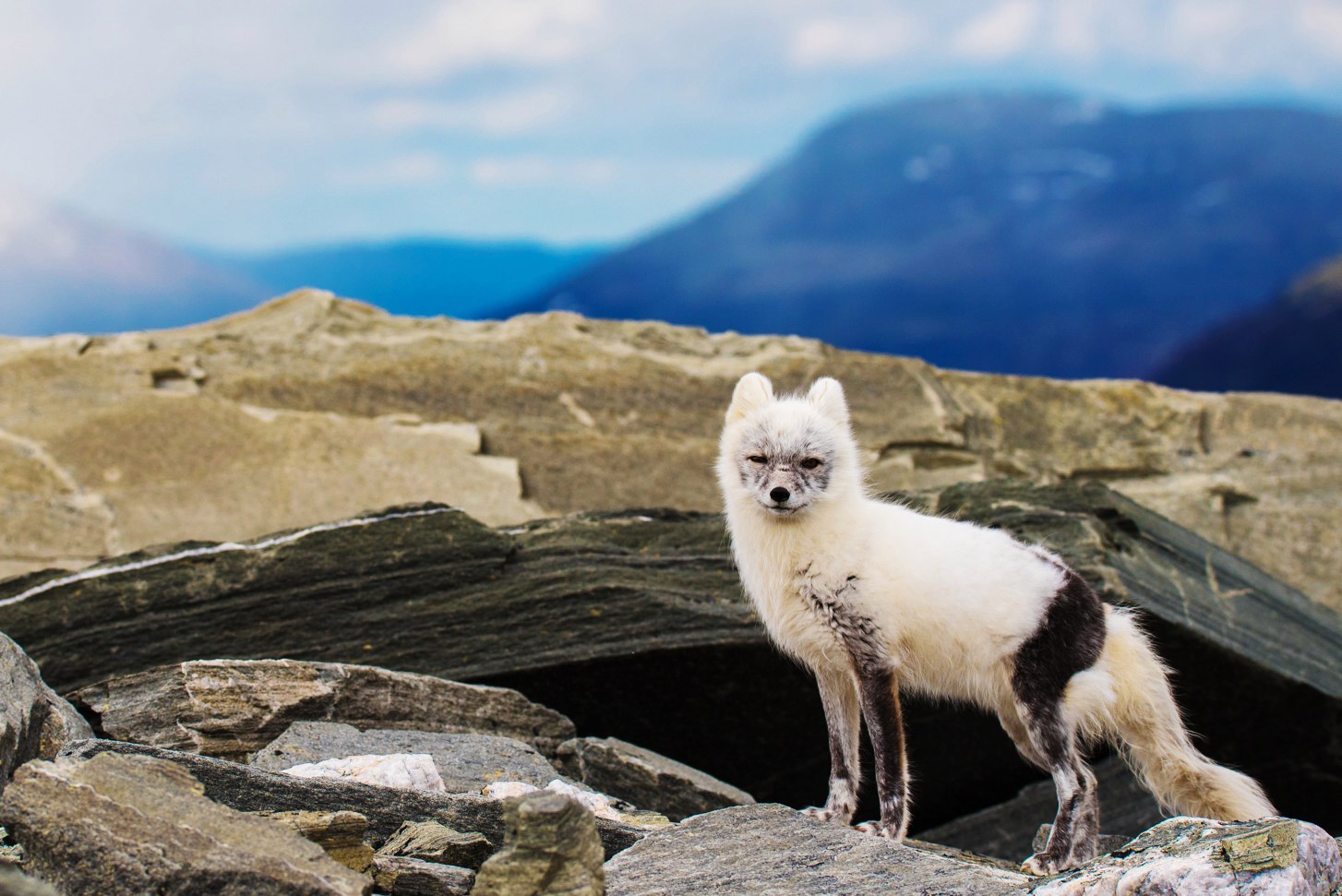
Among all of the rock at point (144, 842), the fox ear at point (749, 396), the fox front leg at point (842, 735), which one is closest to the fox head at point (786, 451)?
the fox ear at point (749, 396)

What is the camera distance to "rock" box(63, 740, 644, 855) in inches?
268

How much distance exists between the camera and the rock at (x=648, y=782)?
8500 millimetres

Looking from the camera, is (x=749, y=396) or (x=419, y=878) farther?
(x=749, y=396)

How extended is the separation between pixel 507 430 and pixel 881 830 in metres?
6.77

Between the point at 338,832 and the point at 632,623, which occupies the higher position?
the point at 632,623

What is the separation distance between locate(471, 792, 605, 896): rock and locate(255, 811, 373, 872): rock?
97 cm

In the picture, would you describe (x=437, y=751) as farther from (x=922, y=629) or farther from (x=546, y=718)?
(x=922, y=629)

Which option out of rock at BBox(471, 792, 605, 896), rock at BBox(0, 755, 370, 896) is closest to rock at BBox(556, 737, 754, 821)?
rock at BBox(471, 792, 605, 896)

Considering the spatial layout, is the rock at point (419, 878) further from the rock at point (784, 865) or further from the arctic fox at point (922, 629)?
the arctic fox at point (922, 629)

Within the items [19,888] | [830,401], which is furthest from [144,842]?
[830,401]

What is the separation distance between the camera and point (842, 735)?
7.68 metres

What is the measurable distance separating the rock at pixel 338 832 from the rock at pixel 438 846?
0.38ft

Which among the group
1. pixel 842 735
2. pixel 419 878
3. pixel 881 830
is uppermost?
pixel 842 735

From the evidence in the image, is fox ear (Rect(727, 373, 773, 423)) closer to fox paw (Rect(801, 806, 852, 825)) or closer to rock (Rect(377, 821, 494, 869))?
fox paw (Rect(801, 806, 852, 825))
